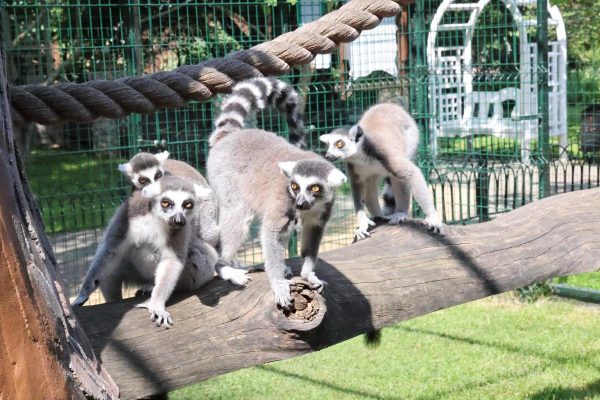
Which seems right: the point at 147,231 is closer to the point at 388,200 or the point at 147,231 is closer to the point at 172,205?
the point at 172,205

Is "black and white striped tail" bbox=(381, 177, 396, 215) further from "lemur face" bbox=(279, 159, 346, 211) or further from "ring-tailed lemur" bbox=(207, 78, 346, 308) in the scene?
"lemur face" bbox=(279, 159, 346, 211)

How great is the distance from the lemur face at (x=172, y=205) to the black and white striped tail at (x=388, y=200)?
2228mm

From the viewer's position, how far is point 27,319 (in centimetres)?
179

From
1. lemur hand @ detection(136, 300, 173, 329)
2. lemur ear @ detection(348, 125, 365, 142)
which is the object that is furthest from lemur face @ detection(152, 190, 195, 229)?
lemur ear @ detection(348, 125, 365, 142)

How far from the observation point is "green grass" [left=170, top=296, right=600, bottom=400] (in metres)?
5.55

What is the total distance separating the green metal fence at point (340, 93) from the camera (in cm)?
730

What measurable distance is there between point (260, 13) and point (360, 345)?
367 centimetres

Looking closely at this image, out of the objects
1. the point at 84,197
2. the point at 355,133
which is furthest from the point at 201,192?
the point at 84,197

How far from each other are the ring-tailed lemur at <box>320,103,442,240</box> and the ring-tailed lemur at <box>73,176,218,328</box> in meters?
1.52

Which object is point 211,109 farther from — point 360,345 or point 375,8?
point 375,8

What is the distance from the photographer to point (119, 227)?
11.9ft

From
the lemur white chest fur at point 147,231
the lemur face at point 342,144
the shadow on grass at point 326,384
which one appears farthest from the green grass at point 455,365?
the lemur white chest fur at point 147,231

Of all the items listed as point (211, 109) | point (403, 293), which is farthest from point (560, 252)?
point (211, 109)

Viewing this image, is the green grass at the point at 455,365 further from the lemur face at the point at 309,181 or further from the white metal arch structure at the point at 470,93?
the lemur face at the point at 309,181
